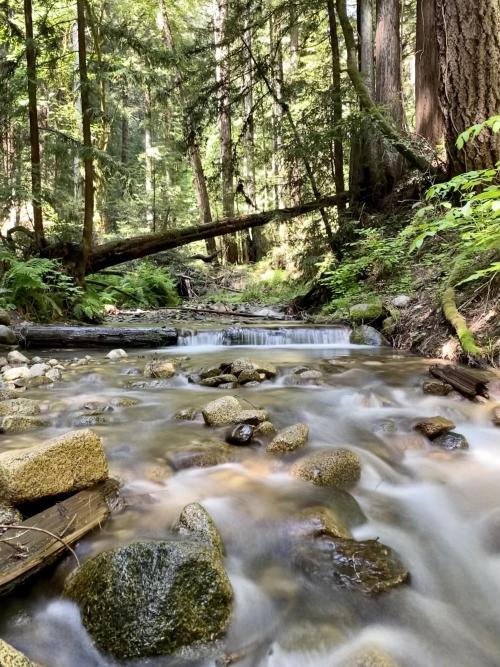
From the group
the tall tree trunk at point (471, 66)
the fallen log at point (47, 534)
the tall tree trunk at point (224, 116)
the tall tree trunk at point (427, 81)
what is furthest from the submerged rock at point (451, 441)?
the tall tree trunk at point (224, 116)

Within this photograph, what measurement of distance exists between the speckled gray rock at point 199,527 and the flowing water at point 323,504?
0.09m

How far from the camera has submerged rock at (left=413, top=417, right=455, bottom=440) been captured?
365 centimetres

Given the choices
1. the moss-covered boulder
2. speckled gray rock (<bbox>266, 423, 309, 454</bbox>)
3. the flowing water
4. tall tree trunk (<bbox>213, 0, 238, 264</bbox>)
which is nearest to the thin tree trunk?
tall tree trunk (<bbox>213, 0, 238, 264</bbox>)

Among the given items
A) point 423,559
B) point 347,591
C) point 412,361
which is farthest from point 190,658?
point 412,361

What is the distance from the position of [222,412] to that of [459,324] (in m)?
3.34

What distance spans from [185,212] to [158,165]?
267 centimetres

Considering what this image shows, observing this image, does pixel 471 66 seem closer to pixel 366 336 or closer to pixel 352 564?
pixel 366 336

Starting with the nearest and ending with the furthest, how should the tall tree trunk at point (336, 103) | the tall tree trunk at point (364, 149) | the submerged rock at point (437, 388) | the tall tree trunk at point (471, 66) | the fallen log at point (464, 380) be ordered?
the fallen log at point (464, 380)
the submerged rock at point (437, 388)
the tall tree trunk at point (471, 66)
the tall tree trunk at point (336, 103)
the tall tree trunk at point (364, 149)

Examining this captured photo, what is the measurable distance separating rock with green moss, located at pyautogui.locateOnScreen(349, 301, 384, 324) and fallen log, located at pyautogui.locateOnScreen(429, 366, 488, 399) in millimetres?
3142

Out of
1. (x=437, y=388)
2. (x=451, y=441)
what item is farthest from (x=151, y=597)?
(x=437, y=388)

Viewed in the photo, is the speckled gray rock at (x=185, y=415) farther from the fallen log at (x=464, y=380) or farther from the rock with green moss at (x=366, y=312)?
the rock with green moss at (x=366, y=312)

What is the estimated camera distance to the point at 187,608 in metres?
1.79

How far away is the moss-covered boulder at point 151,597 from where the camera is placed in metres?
1.72

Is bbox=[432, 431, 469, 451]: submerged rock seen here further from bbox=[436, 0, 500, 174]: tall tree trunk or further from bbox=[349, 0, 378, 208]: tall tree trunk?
bbox=[349, 0, 378, 208]: tall tree trunk
